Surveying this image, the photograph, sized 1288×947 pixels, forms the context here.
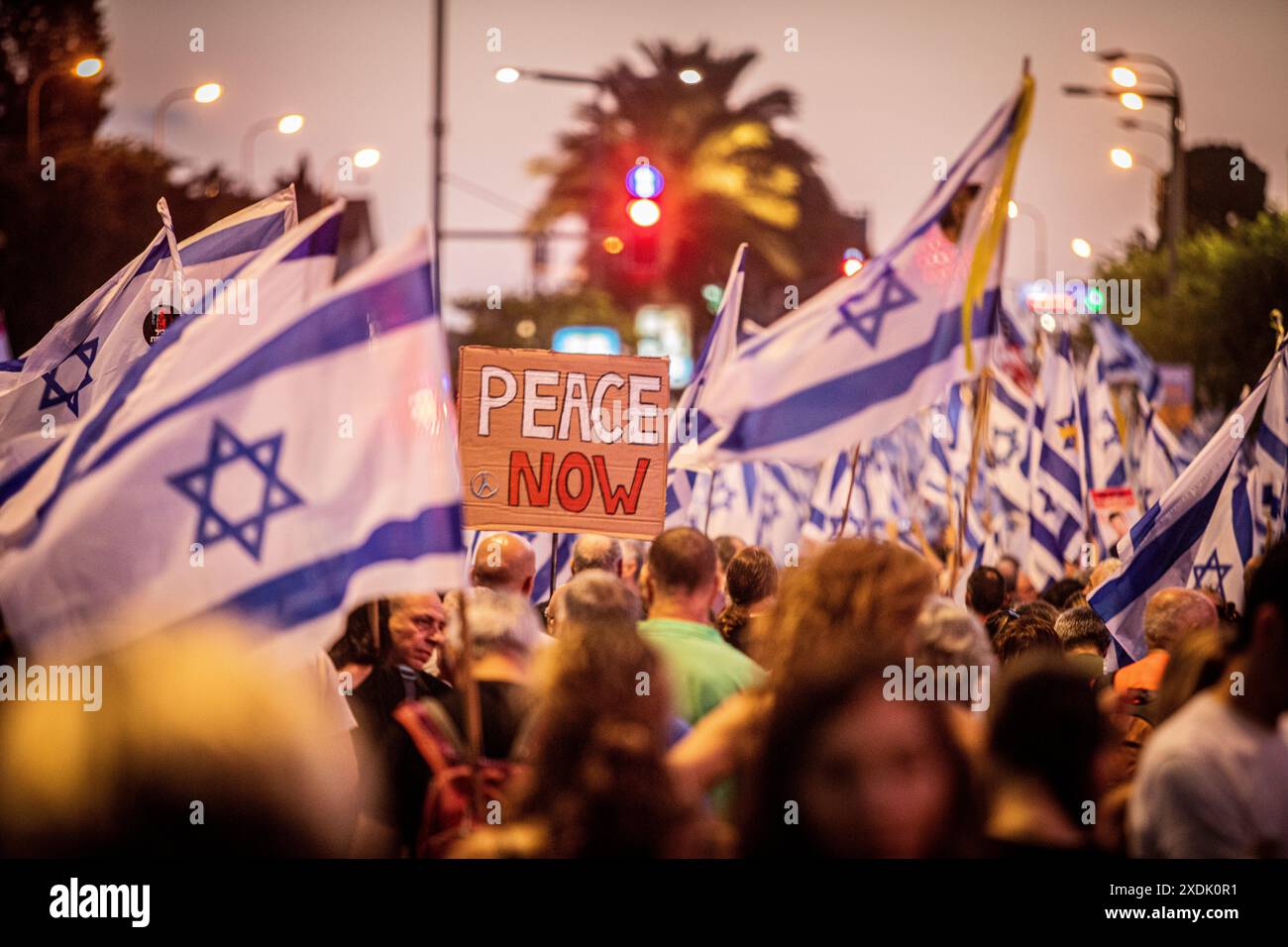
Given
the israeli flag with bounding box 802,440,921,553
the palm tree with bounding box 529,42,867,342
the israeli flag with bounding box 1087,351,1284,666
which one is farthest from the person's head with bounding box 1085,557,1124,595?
the palm tree with bounding box 529,42,867,342

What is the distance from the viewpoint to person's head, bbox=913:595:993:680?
4855mm

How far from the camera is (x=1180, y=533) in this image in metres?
8.23

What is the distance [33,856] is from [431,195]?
15.8m

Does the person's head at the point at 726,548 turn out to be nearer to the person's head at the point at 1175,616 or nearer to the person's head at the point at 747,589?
the person's head at the point at 747,589

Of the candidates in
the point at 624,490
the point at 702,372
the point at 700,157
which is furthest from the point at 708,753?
the point at 700,157

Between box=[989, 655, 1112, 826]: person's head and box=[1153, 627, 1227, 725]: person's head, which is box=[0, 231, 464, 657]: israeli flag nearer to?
box=[989, 655, 1112, 826]: person's head

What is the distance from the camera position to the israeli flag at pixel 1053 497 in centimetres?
1329

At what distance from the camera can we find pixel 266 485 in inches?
175

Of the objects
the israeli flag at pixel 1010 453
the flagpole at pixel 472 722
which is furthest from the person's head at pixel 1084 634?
the israeli flag at pixel 1010 453

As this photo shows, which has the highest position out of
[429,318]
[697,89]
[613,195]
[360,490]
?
[697,89]

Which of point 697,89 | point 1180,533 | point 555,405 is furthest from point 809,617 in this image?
point 697,89

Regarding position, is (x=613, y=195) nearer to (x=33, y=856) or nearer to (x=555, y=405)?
(x=555, y=405)

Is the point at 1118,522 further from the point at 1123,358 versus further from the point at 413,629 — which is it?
the point at 413,629

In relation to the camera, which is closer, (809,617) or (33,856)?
(33,856)
